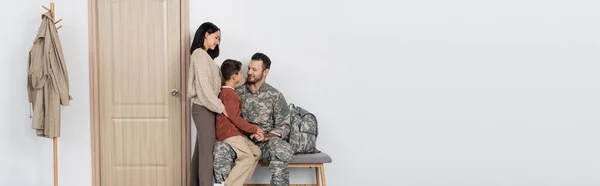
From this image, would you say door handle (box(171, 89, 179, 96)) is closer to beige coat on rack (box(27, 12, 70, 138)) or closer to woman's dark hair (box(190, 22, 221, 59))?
woman's dark hair (box(190, 22, 221, 59))

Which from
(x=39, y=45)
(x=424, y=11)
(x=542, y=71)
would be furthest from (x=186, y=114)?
(x=542, y=71)

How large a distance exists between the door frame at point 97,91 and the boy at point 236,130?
48 cm

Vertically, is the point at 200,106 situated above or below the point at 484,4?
below

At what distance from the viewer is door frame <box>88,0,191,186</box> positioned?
4.38 metres

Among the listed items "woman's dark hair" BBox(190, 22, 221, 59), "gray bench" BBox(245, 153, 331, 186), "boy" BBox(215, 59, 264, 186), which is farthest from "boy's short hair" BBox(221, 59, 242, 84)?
"gray bench" BBox(245, 153, 331, 186)

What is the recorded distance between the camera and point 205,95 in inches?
153

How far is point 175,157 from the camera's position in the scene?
4.45m

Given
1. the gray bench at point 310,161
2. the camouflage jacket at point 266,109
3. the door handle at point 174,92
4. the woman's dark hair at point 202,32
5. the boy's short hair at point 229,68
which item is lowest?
the gray bench at point 310,161

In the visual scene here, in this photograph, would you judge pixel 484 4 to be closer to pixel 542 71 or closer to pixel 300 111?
pixel 542 71

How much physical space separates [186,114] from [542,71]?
2861mm

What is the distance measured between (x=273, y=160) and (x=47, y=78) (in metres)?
1.76

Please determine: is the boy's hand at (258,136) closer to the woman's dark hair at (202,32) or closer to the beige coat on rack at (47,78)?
the woman's dark hair at (202,32)

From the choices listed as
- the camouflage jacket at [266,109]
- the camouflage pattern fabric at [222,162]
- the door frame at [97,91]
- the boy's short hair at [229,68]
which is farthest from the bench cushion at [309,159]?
the door frame at [97,91]

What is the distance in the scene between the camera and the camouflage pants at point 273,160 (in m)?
3.86
